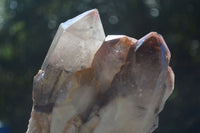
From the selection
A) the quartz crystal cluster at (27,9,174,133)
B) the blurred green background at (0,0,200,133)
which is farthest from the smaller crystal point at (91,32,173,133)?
the blurred green background at (0,0,200,133)

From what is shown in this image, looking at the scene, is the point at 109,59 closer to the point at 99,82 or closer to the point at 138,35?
the point at 99,82

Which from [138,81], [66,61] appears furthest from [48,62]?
[138,81]

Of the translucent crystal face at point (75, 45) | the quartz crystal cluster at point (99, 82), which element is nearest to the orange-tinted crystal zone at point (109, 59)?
the quartz crystal cluster at point (99, 82)

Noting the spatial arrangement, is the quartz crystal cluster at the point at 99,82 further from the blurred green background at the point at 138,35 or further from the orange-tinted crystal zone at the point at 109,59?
the blurred green background at the point at 138,35

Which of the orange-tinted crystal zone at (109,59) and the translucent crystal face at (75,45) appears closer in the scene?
the orange-tinted crystal zone at (109,59)

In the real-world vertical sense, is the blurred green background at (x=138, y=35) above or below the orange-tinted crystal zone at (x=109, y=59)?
below

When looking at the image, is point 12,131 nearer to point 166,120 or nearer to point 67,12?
point 67,12
